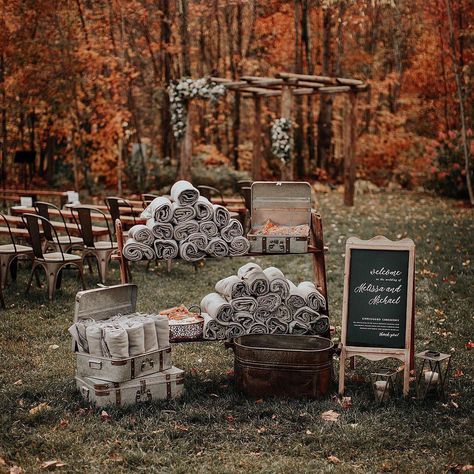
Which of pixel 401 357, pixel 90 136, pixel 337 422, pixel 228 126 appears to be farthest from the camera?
pixel 228 126

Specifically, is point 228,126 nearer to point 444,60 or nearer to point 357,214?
point 444,60

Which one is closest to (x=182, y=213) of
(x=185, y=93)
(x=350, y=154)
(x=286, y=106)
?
(x=286, y=106)

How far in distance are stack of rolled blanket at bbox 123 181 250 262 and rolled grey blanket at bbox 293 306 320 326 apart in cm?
66

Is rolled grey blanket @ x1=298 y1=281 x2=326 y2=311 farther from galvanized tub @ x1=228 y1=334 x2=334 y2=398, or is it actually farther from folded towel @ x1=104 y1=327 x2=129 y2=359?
folded towel @ x1=104 y1=327 x2=129 y2=359

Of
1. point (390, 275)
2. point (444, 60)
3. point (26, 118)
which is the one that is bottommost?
point (390, 275)

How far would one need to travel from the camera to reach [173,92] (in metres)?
19.3

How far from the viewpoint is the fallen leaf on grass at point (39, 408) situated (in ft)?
17.1

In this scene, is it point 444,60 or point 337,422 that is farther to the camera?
point 444,60

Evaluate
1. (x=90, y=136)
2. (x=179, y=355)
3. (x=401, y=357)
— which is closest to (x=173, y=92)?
(x=90, y=136)

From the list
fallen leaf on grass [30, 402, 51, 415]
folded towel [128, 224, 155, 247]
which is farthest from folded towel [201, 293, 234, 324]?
fallen leaf on grass [30, 402, 51, 415]

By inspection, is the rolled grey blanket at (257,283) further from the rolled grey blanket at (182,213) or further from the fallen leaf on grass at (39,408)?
the fallen leaf on grass at (39,408)

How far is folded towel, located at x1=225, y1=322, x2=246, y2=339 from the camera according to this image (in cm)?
598

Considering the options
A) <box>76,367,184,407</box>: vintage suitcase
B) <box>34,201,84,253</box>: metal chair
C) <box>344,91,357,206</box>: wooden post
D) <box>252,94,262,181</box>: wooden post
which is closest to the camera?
<box>76,367,184,407</box>: vintage suitcase

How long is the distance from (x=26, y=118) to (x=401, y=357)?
68.1ft
